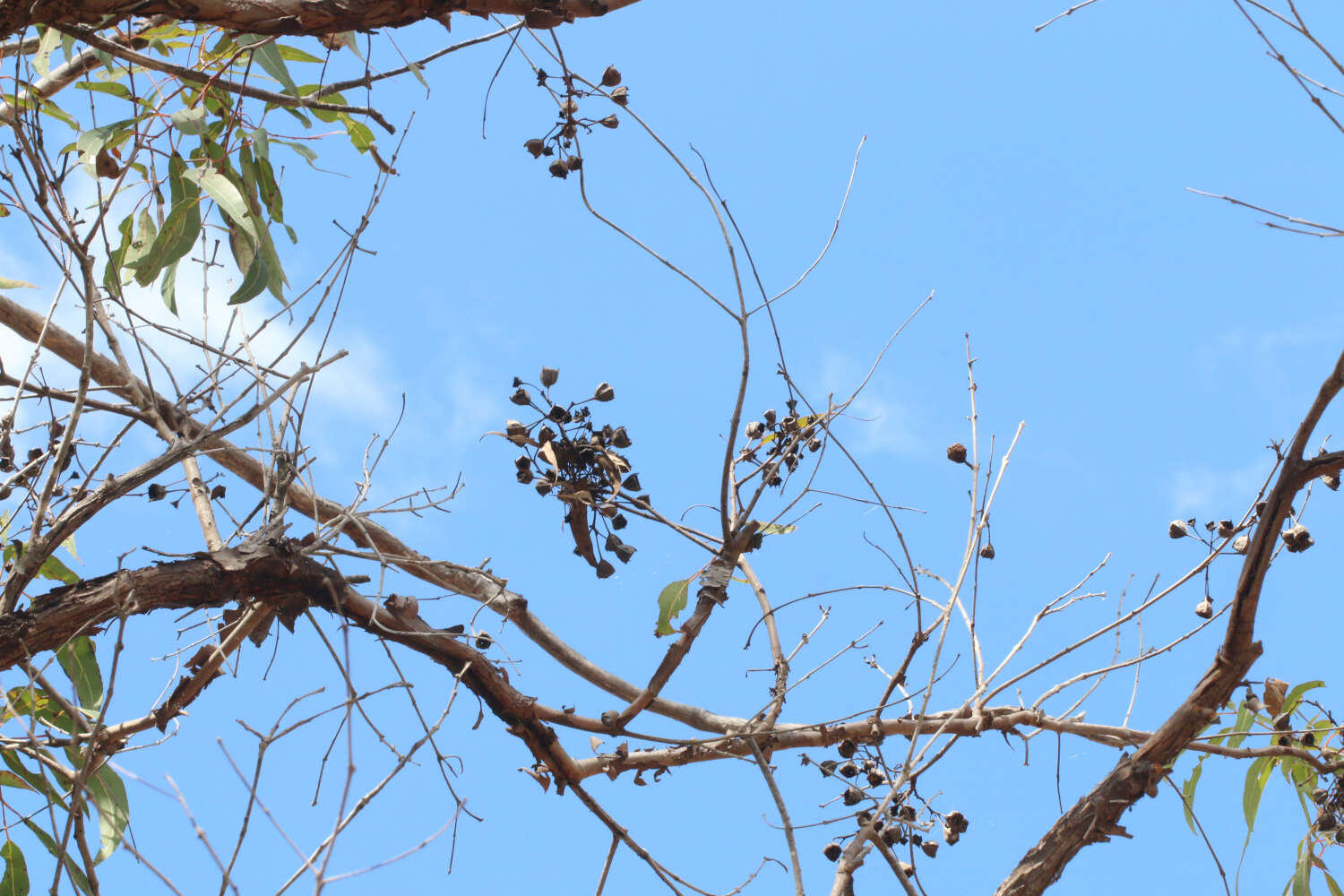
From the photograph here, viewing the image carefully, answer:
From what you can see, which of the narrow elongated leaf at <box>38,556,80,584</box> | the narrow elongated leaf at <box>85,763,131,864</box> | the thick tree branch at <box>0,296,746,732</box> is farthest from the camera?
the narrow elongated leaf at <box>38,556,80,584</box>

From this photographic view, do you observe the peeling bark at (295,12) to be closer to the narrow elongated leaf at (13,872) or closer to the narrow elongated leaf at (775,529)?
the narrow elongated leaf at (775,529)

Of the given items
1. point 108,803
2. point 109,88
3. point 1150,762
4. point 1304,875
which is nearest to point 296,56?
point 109,88

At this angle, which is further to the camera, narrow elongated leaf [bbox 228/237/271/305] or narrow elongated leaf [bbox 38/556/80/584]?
narrow elongated leaf [bbox 38/556/80/584]

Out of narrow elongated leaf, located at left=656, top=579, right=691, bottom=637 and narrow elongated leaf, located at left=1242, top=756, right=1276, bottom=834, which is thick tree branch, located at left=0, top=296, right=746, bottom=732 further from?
narrow elongated leaf, located at left=1242, top=756, right=1276, bottom=834

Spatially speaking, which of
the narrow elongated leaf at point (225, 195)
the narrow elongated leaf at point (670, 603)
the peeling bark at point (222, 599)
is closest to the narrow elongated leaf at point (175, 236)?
the narrow elongated leaf at point (225, 195)

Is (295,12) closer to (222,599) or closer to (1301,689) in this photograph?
(222,599)

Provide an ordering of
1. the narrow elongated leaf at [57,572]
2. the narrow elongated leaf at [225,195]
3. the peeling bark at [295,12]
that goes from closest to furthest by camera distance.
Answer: the peeling bark at [295,12] → the narrow elongated leaf at [225,195] → the narrow elongated leaf at [57,572]

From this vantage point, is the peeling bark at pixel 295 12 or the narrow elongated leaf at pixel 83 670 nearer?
the peeling bark at pixel 295 12

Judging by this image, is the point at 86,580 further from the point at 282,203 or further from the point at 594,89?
the point at 594,89

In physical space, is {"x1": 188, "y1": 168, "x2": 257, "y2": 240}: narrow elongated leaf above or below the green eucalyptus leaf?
below

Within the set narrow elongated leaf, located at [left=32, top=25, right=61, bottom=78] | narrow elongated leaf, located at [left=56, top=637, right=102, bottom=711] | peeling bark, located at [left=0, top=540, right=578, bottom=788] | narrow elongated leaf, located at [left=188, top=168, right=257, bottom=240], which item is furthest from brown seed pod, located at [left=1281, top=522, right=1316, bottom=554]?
narrow elongated leaf, located at [left=32, top=25, right=61, bottom=78]

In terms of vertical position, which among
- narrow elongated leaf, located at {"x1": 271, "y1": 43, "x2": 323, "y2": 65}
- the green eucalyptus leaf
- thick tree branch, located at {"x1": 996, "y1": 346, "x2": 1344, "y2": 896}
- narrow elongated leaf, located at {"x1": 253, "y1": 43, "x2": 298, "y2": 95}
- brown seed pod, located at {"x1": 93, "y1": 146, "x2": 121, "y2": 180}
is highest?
narrow elongated leaf, located at {"x1": 271, "y1": 43, "x2": 323, "y2": 65}

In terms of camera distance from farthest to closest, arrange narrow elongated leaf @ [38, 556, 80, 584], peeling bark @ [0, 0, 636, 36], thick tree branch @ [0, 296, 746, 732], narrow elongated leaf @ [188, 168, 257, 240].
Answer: narrow elongated leaf @ [38, 556, 80, 584] < thick tree branch @ [0, 296, 746, 732] < narrow elongated leaf @ [188, 168, 257, 240] < peeling bark @ [0, 0, 636, 36]

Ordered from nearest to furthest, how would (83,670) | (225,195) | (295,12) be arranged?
(295,12) → (225,195) → (83,670)
